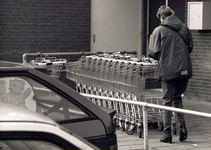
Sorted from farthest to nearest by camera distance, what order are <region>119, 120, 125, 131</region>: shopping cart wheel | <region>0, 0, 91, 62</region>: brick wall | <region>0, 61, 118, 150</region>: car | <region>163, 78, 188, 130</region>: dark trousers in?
<region>0, 0, 91, 62</region>: brick wall
<region>119, 120, 125, 131</region>: shopping cart wheel
<region>163, 78, 188, 130</region>: dark trousers
<region>0, 61, 118, 150</region>: car

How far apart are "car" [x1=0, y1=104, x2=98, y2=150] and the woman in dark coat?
516 centimetres

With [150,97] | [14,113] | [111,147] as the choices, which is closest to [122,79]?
[150,97]

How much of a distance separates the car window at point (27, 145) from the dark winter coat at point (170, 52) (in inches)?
207

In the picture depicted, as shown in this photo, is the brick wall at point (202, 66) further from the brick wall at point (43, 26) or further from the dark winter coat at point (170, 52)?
the dark winter coat at point (170, 52)

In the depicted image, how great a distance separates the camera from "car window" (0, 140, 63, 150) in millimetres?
2756

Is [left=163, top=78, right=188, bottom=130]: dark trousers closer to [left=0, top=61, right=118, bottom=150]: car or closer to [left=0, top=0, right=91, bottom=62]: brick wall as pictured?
[left=0, top=61, right=118, bottom=150]: car

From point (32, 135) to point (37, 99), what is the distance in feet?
7.51

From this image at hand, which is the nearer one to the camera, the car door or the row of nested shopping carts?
the car door

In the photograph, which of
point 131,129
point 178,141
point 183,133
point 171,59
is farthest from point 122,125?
point 171,59

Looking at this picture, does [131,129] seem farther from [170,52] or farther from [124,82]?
[170,52]

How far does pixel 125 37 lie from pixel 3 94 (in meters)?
8.92

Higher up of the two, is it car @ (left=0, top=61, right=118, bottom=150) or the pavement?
car @ (left=0, top=61, right=118, bottom=150)

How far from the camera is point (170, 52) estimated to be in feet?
26.3

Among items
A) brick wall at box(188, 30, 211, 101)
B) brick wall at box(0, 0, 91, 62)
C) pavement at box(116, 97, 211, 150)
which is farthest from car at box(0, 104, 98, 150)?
brick wall at box(0, 0, 91, 62)
